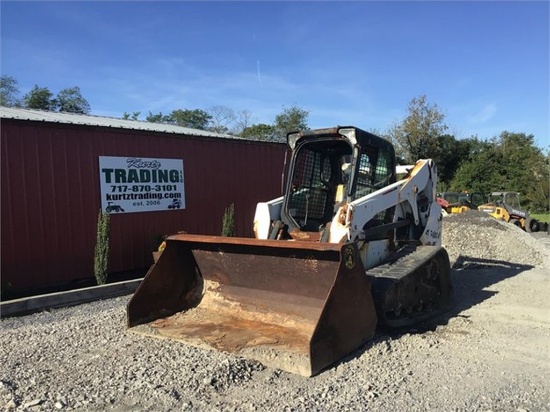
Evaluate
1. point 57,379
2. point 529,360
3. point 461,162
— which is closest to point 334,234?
point 529,360

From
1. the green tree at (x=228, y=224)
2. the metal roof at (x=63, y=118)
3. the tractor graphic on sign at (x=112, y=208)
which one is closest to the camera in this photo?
the tractor graphic on sign at (x=112, y=208)

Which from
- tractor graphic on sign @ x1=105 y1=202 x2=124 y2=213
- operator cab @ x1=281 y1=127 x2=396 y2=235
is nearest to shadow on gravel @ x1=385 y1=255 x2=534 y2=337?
operator cab @ x1=281 y1=127 x2=396 y2=235

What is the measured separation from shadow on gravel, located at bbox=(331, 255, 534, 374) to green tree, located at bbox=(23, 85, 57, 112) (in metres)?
37.8

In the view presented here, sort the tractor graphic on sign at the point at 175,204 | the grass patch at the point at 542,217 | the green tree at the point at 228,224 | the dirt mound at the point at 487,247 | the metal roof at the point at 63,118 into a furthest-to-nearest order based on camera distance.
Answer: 1. the grass patch at the point at 542,217
2. the green tree at the point at 228,224
3. the tractor graphic on sign at the point at 175,204
4. the dirt mound at the point at 487,247
5. the metal roof at the point at 63,118

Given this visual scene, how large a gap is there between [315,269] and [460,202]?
894 inches

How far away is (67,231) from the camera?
8.83 metres

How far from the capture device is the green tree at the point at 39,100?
130 feet

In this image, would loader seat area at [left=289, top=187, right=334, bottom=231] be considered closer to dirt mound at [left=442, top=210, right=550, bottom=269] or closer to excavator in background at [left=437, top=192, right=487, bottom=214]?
dirt mound at [left=442, top=210, right=550, bottom=269]

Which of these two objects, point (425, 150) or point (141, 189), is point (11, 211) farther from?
point (425, 150)

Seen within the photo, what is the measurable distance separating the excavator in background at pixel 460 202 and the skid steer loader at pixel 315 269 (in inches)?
709

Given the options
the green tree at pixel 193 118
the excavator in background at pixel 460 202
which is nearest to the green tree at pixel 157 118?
the green tree at pixel 193 118

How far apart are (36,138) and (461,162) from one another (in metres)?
41.4

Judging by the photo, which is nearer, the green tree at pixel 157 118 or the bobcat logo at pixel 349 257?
the bobcat logo at pixel 349 257

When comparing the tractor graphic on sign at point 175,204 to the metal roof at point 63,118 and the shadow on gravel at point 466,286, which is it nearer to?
the metal roof at point 63,118
